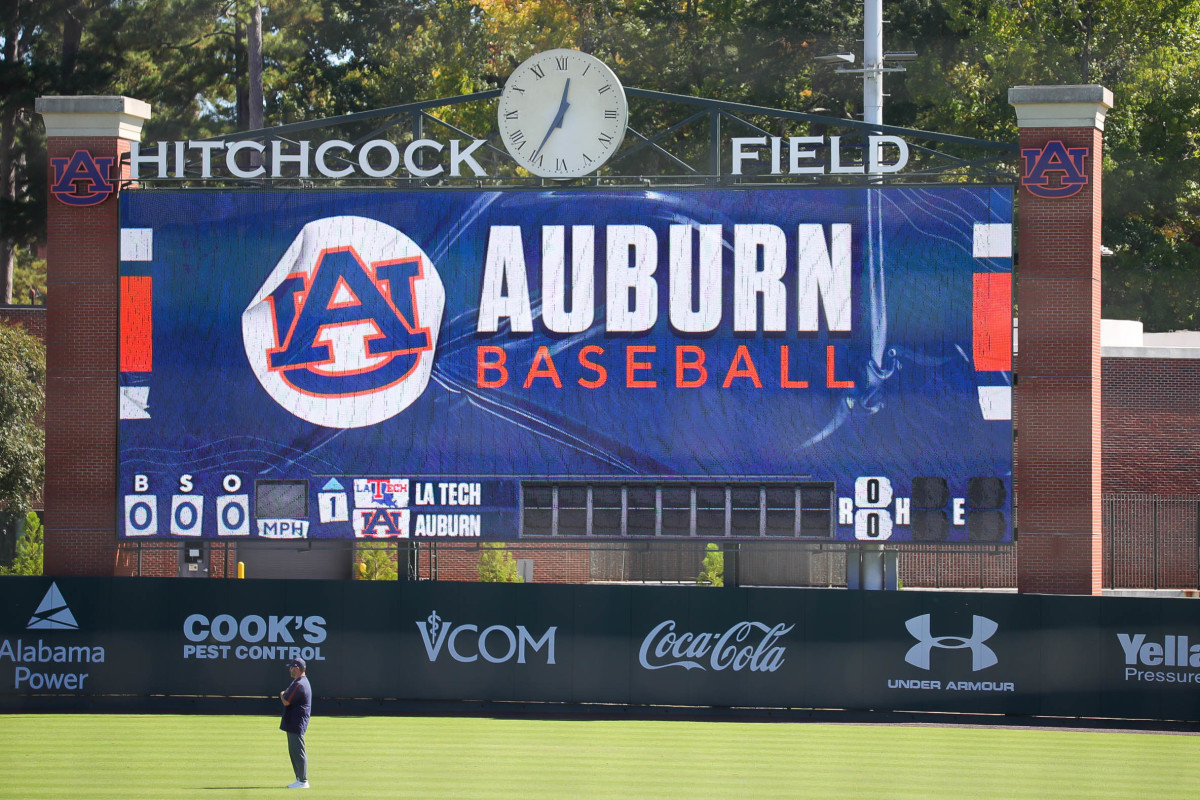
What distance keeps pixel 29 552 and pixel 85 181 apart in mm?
12858

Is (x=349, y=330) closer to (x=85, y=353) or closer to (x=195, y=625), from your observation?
(x=85, y=353)

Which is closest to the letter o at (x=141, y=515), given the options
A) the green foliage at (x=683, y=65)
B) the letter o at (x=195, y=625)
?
the letter o at (x=195, y=625)

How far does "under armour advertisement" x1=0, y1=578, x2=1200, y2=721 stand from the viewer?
19.9 meters

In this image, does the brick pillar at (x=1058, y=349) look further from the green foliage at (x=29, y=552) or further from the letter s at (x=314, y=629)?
the green foliage at (x=29, y=552)

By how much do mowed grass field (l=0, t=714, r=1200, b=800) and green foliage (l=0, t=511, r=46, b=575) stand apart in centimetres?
1103

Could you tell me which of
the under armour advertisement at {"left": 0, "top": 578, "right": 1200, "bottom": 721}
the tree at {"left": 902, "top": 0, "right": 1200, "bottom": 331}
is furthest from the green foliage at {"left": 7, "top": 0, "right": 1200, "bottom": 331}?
the under armour advertisement at {"left": 0, "top": 578, "right": 1200, "bottom": 721}

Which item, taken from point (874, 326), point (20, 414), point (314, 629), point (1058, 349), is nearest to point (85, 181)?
point (314, 629)

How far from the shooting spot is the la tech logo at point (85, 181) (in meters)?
21.4

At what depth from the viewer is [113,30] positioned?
140 feet

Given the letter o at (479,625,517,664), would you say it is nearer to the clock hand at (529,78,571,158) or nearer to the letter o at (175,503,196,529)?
the letter o at (175,503,196,529)

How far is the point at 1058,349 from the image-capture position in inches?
806

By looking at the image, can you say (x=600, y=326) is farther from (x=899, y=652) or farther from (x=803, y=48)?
(x=803, y=48)

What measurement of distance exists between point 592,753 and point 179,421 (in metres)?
7.64

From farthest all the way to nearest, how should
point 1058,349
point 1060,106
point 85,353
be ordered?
point 85,353 → point 1058,349 → point 1060,106
